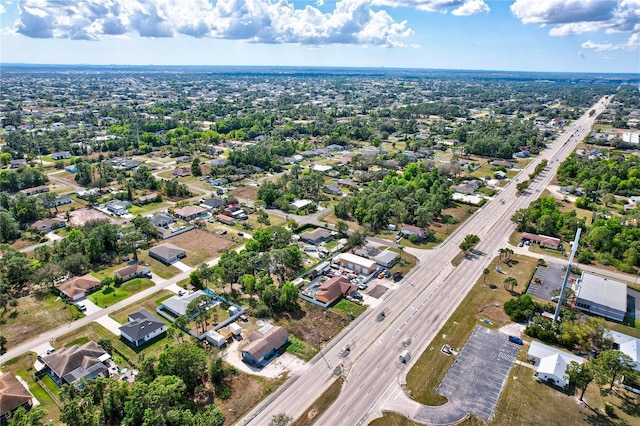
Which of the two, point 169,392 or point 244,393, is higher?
point 169,392

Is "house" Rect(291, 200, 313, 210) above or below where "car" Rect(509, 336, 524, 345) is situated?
above

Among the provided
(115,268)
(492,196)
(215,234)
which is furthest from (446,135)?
(115,268)

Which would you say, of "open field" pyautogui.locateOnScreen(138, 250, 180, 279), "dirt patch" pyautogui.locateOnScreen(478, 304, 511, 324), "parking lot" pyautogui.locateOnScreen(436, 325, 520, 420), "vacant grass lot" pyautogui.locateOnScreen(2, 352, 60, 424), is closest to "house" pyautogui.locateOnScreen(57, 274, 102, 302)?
"open field" pyautogui.locateOnScreen(138, 250, 180, 279)

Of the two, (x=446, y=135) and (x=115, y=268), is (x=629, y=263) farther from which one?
(x=446, y=135)

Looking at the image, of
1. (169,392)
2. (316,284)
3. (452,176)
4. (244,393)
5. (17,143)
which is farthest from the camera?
(17,143)

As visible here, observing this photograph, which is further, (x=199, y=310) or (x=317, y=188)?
(x=317, y=188)

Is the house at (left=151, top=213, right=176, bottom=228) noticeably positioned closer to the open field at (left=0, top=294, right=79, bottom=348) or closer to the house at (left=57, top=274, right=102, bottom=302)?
the house at (left=57, top=274, right=102, bottom=302)
